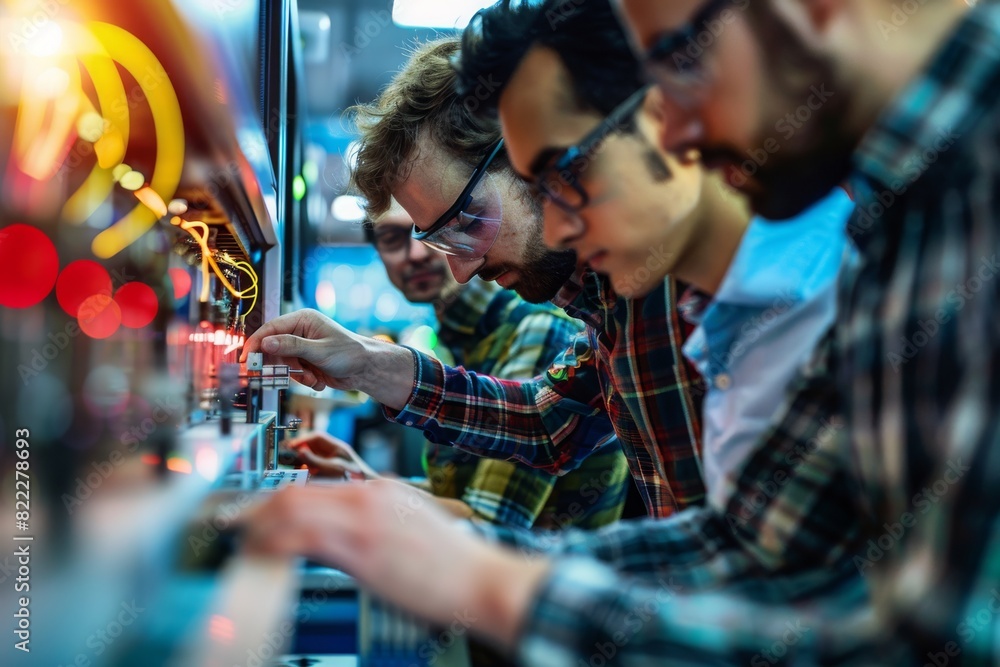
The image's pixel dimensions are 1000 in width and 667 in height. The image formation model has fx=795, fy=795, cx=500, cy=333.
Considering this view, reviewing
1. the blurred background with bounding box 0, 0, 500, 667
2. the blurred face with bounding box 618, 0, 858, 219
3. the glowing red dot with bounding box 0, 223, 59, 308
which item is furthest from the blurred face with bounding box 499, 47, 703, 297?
the glowing red dot with bounding box 0, 223, 59, 308

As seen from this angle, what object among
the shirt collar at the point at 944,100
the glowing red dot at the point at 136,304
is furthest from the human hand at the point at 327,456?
the shirt collar at the point at 944,100

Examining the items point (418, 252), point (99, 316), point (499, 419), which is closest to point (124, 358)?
point (99, 316)

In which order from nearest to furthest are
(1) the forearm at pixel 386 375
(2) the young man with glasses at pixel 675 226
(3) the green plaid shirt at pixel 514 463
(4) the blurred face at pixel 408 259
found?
(2) the young man with glasses at pixel 675 226, (1) the forearm at pixel 386 375, (3) the green plaid shirt at pixel 514 463, (4) the blurred face at pixel 408 259

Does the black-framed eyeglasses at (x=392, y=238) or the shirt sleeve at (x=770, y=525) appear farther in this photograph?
the black-framed eyeglasses at (x=392, y=238)

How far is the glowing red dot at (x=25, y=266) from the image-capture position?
727 mm

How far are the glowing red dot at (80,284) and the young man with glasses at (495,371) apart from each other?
60.7 inches

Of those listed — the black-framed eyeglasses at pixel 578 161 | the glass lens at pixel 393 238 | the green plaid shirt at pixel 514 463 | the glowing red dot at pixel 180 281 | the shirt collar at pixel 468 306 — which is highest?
the glass lens at pixel 393 238

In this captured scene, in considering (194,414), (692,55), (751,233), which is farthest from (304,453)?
(692,55)

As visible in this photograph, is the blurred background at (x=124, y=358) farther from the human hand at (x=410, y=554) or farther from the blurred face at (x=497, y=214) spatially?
the blurred face at (x=497, y=214)

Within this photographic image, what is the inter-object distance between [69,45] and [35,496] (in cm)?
45

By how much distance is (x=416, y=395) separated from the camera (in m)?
1.97

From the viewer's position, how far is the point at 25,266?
0.74 meters

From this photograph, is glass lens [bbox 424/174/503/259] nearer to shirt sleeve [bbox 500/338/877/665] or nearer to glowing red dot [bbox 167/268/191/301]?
glowing red dot [bbox 167/268/191/301]

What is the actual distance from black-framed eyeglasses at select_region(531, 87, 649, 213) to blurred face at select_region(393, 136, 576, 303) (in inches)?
29.3
